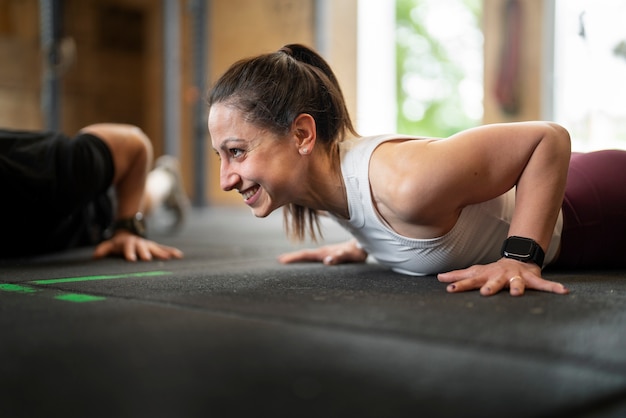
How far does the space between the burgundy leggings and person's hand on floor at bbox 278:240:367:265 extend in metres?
0.50

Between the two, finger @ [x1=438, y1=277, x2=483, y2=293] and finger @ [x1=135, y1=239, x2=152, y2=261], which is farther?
finger @ [x1=135, y1=239, x2=152, y2=261]

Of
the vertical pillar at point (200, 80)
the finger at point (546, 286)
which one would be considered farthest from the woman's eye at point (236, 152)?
the vertical pillar at point (200, 80)

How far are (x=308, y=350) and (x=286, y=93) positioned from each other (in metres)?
0.71

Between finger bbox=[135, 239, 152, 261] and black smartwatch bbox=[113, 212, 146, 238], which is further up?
black smartwatch bbox=[113, 212, 146, 238]

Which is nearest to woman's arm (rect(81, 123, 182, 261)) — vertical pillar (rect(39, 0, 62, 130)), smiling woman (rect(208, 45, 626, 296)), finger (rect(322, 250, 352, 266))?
finger (rect(322, 250, 352, 266))

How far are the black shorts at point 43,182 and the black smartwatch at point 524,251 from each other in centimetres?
116

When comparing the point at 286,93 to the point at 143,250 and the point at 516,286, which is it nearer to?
the point at 516,286

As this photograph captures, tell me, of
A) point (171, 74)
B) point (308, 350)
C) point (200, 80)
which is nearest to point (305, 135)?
point (308, 350)

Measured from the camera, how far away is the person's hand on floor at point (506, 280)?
3.94 ft

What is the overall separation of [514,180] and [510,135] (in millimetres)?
97

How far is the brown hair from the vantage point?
4.51ft

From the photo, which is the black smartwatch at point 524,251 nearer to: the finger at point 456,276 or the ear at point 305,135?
the finger at point 456,276

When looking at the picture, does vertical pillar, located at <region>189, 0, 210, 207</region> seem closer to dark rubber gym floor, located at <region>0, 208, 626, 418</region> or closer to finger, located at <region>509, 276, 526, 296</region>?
Answer: dark rubber gym floor, located at <region>0, 208, 626, 418</region>

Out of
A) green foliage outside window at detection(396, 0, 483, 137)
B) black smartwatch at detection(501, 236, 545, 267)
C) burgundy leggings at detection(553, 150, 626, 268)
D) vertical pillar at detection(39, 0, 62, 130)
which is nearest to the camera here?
A: black smartwatch at detection(501, 236, 545, 267)
